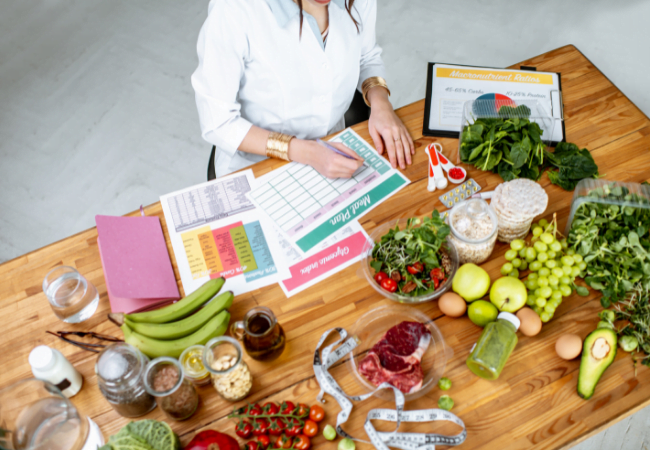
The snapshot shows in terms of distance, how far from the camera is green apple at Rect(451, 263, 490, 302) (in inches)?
42.9

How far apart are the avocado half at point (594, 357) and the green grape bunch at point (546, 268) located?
102 millimetres

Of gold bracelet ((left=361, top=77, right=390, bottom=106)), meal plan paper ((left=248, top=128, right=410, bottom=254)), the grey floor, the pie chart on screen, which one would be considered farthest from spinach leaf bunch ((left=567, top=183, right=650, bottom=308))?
the grey floor

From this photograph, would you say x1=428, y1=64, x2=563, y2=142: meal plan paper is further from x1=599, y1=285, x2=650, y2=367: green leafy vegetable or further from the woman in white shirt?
x1=599, y1=285, x2=650, y2=367: green leafy vegetable

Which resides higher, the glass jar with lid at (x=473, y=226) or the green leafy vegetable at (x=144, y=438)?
→ the glass jar with lid at (x=473, y=226)

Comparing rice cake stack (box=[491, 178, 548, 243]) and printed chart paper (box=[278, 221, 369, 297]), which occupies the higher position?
rice cake stack (box=[491, 178, 548, 243])

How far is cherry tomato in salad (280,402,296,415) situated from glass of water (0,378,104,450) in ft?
1.38

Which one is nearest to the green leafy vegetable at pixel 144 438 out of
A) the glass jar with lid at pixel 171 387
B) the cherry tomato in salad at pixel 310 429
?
the glass jar with lid at pixel 171 387

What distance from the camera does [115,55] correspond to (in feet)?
10.6

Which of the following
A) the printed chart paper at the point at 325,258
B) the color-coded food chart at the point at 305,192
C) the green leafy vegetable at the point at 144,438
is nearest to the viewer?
the green leafy vegetable at the point at 144,438

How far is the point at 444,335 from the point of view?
1092mm

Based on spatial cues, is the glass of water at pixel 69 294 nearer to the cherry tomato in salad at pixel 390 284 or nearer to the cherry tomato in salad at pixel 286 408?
the cherry tomato in salad at pixel 286 408

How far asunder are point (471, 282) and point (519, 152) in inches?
16.6

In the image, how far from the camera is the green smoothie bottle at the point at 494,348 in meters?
0.99

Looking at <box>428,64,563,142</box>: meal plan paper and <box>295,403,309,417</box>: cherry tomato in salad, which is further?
<box>428,64,563,142</box>: meal plan paper
